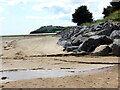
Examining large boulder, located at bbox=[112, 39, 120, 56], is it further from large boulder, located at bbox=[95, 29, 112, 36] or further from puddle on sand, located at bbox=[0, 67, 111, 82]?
large boulder, located at bbox=[95, 29, 112, 36]

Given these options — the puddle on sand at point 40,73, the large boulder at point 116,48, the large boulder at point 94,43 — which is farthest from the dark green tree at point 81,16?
the puddle on sand at point 40,73

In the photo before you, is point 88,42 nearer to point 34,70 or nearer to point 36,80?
point 34,70

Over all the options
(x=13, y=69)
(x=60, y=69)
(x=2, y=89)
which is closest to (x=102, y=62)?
(x=60, y=69)

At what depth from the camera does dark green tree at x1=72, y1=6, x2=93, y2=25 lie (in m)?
54.0

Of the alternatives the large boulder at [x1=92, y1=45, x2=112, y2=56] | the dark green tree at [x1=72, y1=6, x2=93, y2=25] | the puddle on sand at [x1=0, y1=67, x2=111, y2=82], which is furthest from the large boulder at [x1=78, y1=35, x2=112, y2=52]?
the dark green tree at [x1=72, y1=6, x2=93, y2=25]

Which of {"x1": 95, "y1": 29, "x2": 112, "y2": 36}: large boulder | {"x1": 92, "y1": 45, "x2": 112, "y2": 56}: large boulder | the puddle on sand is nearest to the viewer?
the puddle on sand

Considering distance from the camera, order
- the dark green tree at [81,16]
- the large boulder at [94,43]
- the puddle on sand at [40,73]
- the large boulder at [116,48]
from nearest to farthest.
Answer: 1. the puddle on sand at [40,73]
2. the large boulder at [116,48]
3. the large boulder at [94,43]
4. the dark green tree at [81,16]

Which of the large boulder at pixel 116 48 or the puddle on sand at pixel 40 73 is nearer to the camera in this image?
the puddle on sand at pixel 40 73

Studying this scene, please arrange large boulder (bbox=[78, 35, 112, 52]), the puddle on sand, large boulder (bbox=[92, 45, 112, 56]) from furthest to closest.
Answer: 1. large boulder (bbox=[78, 35, 112, 52])
2. large boulder (bbox=[92, 45, 112, 56])
3. the puddle on sand

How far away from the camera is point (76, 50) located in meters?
15.4

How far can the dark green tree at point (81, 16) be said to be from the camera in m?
54.0

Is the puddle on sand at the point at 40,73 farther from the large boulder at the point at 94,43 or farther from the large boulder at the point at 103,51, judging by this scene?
the large boulder at the point at 94,43

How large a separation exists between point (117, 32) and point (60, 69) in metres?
6.65

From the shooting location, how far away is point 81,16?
54188mm
